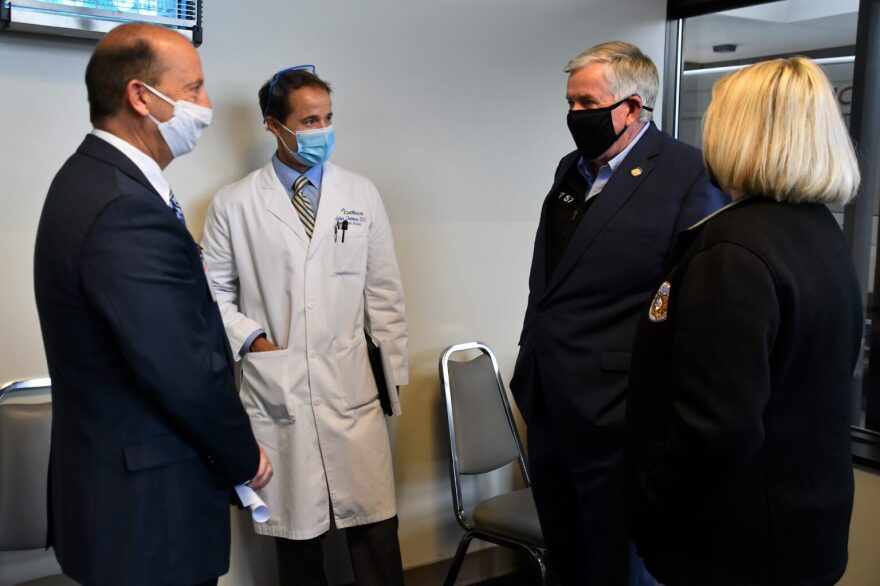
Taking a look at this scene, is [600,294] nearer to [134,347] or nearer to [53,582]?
[134,347]

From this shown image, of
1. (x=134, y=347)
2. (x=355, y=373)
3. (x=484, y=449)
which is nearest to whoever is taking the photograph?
(x=134, y=347)

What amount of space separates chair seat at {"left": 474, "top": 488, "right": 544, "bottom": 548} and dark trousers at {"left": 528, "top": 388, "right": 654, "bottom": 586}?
0.24 metres

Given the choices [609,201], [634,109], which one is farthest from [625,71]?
[609,201]

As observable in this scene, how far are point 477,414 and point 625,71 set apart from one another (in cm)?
134

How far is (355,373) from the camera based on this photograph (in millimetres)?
2516

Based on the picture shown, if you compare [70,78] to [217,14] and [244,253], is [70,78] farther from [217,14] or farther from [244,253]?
[244,253]

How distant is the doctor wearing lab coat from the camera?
2.43 meters

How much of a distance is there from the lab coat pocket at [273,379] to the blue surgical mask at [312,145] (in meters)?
0.58

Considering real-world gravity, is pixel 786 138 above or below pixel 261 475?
above

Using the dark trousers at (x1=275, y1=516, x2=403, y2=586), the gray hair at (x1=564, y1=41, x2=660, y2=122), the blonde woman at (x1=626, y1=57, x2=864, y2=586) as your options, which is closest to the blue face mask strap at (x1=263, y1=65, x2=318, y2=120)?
the gray hair at (x1=564, y1=41, x2=660, y2=122)

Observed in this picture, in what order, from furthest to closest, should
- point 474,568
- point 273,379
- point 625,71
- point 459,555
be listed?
point 474,568 → point 459,555 → point 273,379 → point 625,71

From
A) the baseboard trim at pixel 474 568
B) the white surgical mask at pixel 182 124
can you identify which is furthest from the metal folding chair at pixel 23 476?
Answer: the baseboard trim at pixel 474 568

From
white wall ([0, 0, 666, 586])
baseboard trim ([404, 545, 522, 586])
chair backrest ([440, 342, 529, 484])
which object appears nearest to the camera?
white wall ([0, 0, 666, 586])

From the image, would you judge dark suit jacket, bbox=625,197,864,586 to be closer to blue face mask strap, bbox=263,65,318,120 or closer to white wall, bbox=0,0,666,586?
blue face mask strap, bbox=263,65,318,120
